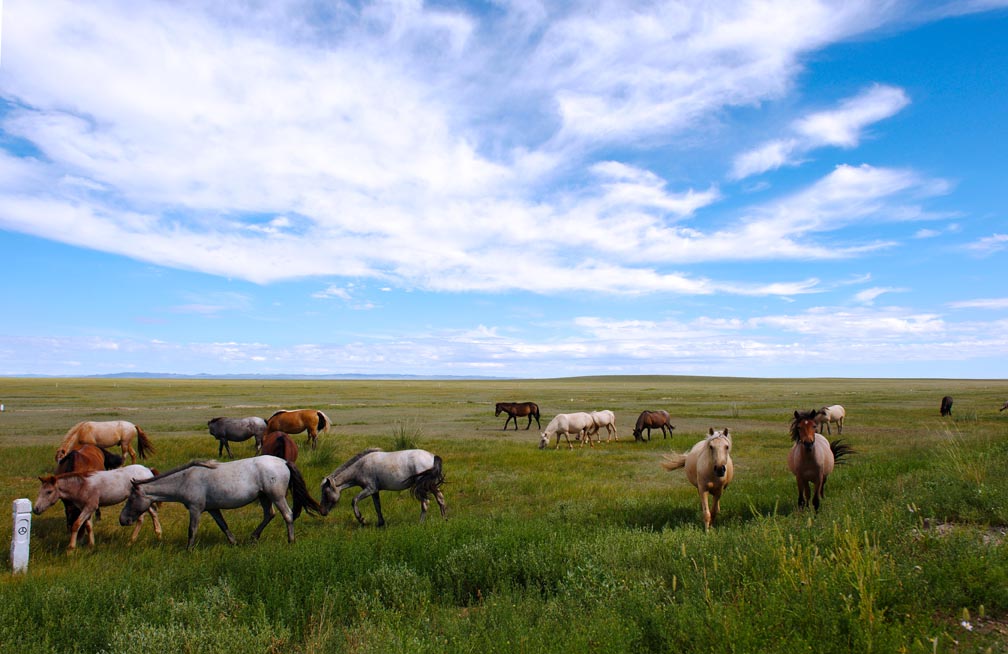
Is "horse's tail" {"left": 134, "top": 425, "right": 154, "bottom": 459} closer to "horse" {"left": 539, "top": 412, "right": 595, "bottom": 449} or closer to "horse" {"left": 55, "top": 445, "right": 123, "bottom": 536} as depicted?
"horse" {"left": 55, "top": 445, "right": 123, "bottom": 536}

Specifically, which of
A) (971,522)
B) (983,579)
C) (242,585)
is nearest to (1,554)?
(242,585)

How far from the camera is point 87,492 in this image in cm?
880

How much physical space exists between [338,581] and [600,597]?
328 centimetres

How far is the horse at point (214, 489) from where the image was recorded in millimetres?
8602

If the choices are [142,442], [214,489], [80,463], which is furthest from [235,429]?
[214,489]

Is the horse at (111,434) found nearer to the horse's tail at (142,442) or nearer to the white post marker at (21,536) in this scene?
the horse's tail at (142,442)

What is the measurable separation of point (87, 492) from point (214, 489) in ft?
7.07

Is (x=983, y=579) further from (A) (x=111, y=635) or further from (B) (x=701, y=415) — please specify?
(B) (x=701, y=415)

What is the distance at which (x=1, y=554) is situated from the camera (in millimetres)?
8195

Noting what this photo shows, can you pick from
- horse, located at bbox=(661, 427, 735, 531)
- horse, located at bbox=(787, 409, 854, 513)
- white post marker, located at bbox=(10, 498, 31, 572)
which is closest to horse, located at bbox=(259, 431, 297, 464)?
white post marker, located at bbox=(10, 498, 31, 572)

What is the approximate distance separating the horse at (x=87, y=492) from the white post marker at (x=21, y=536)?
0.90 m

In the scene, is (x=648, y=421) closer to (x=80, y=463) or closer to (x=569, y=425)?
(x=569, y=425)

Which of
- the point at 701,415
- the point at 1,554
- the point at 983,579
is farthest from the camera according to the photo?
the point at 701,415

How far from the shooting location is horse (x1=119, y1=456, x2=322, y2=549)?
28.2ft
